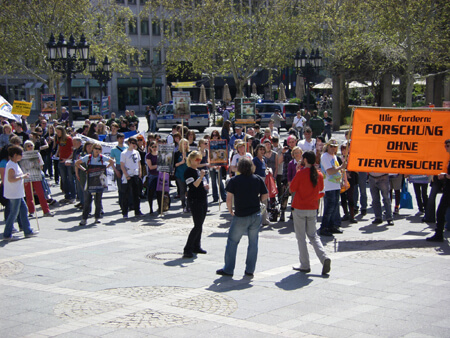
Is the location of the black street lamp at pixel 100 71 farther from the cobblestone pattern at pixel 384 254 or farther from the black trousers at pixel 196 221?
the cobblestone pattern at pixel 384 254

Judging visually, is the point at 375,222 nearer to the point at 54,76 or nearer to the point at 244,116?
the point at 244,116

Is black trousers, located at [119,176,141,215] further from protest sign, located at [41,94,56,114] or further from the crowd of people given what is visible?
protest sign, located at [41,94,56,114]

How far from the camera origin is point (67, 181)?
1683 centimetres

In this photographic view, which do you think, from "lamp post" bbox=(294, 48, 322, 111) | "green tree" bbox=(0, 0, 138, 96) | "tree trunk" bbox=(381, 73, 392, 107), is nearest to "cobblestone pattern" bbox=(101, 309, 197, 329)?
"lamp post" bbox=(294, 48, 322, 111)

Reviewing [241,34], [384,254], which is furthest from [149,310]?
[241,34]

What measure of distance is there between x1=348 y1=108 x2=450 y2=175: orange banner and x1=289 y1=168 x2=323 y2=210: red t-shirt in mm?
2934

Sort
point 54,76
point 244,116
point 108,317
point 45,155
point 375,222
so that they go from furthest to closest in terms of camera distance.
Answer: point 54,76
point 244,116
point 45,155
point 375,222
point 108,317

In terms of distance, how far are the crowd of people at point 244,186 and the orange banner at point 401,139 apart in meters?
0.39

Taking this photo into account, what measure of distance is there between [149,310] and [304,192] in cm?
296

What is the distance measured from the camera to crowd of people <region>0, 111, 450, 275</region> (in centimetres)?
909

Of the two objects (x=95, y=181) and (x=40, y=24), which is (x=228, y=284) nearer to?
(x=95, y=181)

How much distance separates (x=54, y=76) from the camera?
41031 millimetres

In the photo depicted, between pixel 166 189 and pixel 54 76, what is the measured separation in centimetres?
2847

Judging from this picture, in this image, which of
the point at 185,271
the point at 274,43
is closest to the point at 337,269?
the point at 185,271
